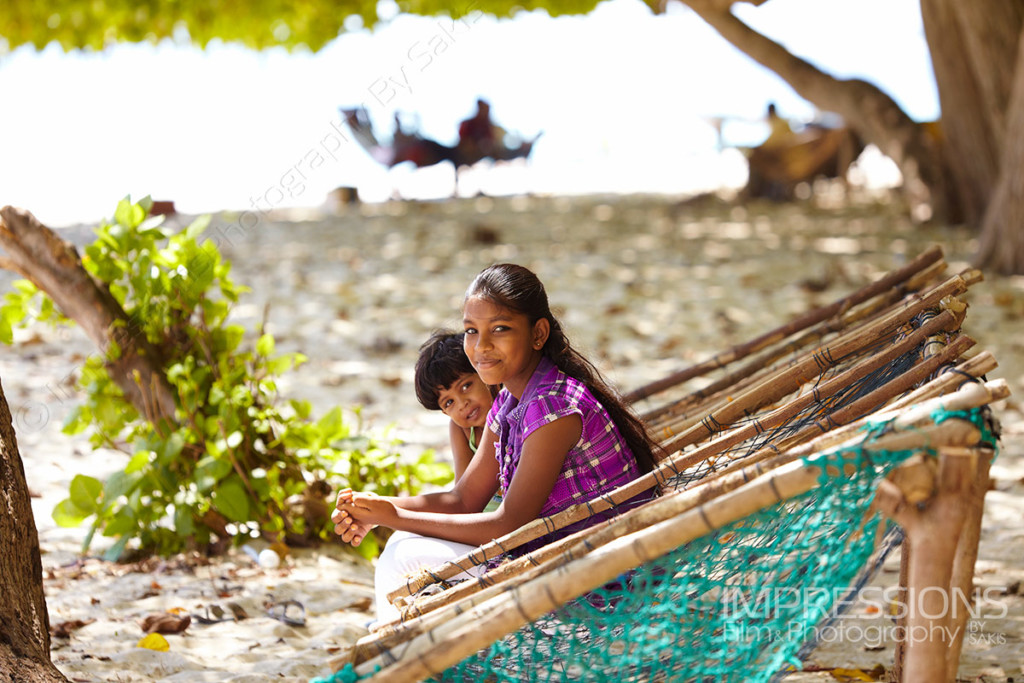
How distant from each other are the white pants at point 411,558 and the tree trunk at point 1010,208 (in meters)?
4.97

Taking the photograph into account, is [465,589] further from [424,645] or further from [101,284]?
[101,284]

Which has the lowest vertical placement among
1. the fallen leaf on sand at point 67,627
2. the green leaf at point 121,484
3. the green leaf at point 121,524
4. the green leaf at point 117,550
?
the fallen leaf on sand at point 67,627

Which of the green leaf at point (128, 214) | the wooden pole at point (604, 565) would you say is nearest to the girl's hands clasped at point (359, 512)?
the wooden pole at point (604, 565)

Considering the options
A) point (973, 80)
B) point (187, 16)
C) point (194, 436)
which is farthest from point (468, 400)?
point (187, 16)

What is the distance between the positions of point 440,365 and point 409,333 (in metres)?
3.24

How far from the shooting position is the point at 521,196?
1005cm

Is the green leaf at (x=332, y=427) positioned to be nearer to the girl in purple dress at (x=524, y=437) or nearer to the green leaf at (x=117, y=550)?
the green leaf at (x=117, y=550)

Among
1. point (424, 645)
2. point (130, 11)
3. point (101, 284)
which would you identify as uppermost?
point (130, 11)

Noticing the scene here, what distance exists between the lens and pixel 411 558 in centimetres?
201

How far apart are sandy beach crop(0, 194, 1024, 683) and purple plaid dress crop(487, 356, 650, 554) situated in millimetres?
228

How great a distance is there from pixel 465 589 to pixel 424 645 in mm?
219

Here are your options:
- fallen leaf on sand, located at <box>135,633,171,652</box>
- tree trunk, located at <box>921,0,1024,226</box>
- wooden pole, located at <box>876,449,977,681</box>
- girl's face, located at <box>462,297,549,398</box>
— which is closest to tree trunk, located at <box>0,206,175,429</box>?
fallen leaf on sand, located at <box>135,633,171,652</box>

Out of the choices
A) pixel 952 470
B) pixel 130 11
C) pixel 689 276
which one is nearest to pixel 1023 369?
pixel 689 276

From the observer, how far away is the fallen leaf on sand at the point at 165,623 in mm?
2408
